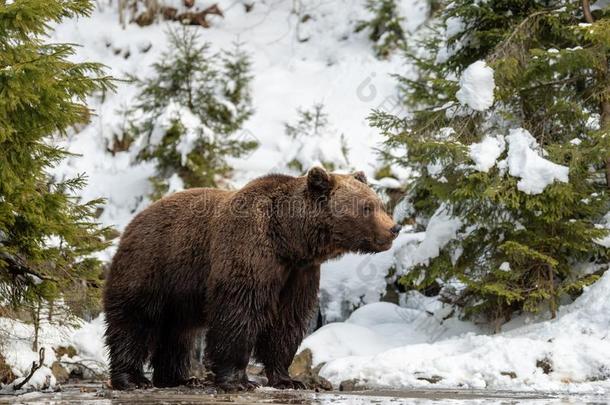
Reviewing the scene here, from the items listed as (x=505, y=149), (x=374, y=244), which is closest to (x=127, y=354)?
(x=374, y=244)

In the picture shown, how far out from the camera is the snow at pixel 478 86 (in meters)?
11.2

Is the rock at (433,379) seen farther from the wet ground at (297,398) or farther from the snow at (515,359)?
the wet ground at (297,398)

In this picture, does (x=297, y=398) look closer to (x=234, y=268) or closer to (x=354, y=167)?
(x=234, y=268)

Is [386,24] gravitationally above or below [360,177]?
above

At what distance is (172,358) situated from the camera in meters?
8.58

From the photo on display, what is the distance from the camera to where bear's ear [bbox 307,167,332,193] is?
25.8 feet

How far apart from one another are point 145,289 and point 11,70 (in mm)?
2402

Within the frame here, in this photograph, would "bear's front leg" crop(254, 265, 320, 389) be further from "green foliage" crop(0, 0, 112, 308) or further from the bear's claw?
"green foliage" crop(0, 0, 112, 308)

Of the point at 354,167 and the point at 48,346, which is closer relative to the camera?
the point at 48,346

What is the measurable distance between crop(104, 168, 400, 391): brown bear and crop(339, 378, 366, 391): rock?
1.02 m

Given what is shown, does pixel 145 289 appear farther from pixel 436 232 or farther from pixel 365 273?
pixel 365 273

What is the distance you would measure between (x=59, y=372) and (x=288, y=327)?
543 centimetres

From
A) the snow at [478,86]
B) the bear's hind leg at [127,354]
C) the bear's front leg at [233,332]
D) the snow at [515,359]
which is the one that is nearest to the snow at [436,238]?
the snow at [515,359]

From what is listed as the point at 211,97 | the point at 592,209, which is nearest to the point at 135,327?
the point at 592,209
